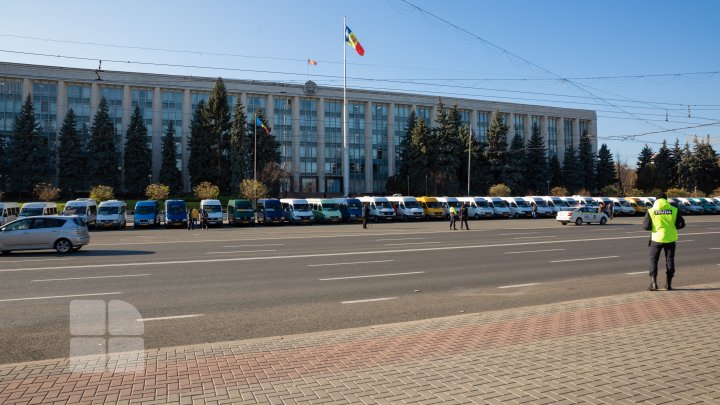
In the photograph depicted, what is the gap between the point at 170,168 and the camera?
74938 millimetres

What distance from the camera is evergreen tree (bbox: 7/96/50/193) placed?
6744cm

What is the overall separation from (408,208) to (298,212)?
10.7 meters

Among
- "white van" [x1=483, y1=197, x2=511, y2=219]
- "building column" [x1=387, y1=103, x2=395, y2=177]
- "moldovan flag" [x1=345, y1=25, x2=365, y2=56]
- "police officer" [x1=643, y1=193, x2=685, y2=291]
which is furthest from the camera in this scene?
"building column" [x1=387, y1=103, x2=395, y2=177]

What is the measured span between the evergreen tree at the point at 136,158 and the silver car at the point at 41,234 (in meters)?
57.4

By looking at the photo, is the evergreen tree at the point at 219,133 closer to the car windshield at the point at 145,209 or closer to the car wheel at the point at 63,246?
the car windshield at the point at 145,209

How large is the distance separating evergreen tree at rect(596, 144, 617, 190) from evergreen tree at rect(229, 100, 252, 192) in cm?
6107

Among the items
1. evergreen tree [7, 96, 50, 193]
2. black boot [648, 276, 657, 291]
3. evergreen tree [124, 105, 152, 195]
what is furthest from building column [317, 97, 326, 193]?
black boot [648, 276, 657, 291]

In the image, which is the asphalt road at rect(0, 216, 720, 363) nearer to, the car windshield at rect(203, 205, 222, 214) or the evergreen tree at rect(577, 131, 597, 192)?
the car windshield at rect(203, 205, 222, 214)

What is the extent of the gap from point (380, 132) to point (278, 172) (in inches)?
1248

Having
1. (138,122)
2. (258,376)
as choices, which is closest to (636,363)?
(258,376)

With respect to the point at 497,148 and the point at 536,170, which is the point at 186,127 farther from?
the point at 536,170

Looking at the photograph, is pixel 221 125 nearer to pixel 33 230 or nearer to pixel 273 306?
pixel 33 230

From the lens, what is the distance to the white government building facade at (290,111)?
253 ft

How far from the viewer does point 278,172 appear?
70.0 m
